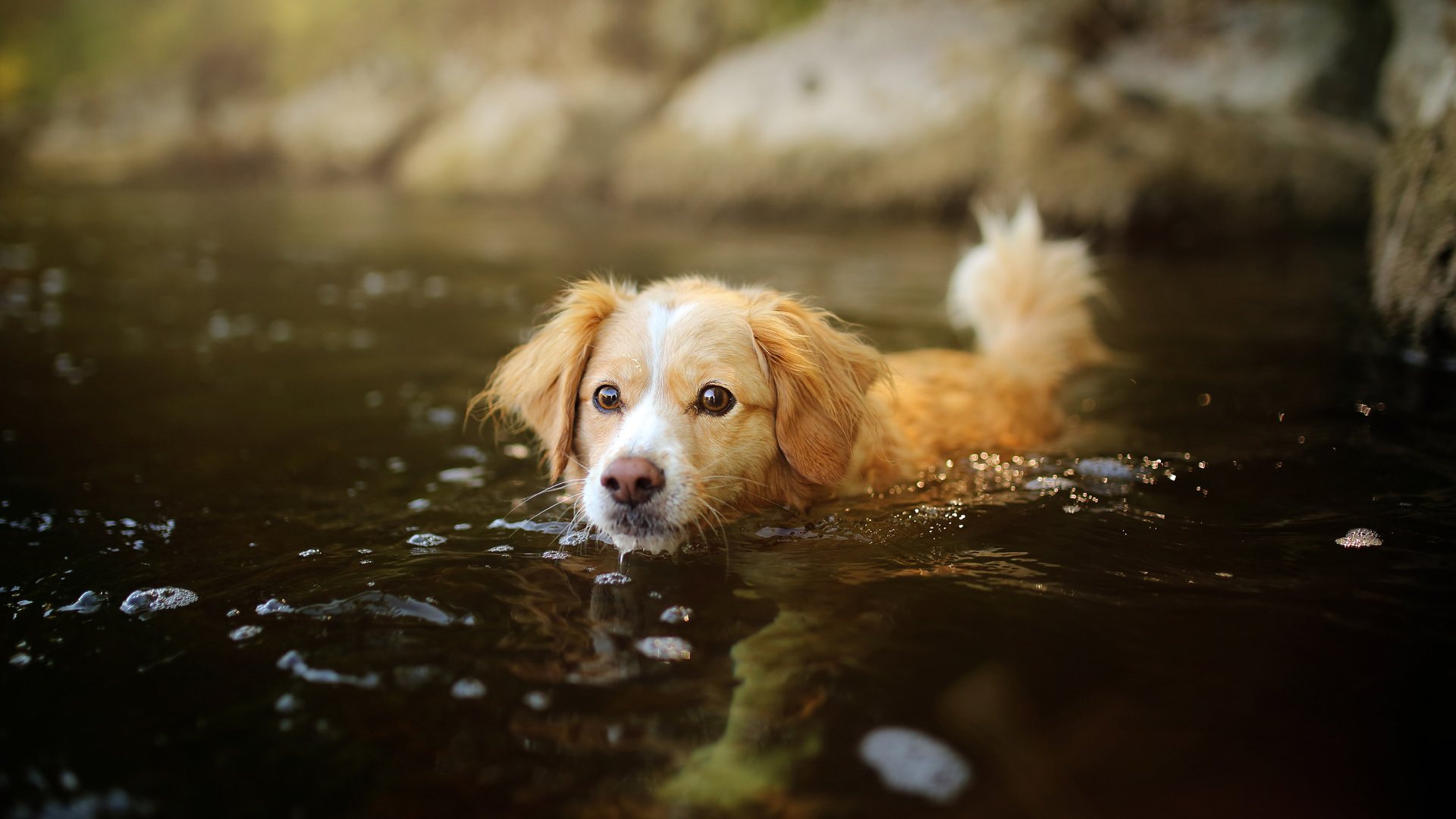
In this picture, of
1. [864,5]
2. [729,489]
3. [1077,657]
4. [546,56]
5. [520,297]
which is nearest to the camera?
[1077,657]

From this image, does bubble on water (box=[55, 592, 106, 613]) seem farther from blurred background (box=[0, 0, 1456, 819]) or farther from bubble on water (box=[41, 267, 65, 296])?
bubble on water (box=[41, 267, 65, 296])

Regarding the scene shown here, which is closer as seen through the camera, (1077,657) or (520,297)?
(1077,657)

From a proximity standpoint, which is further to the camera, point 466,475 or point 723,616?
point 466,475

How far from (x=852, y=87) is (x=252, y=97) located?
1520cm

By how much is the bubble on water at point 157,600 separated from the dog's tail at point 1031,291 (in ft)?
12.1

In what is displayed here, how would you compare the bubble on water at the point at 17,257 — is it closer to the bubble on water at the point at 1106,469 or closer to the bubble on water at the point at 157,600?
the bubble on water at the point at 157,600

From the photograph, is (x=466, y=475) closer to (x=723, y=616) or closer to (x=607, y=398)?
(x=607, y=398)

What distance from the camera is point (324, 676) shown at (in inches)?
90.6

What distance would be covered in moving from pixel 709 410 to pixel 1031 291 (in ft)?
8.10

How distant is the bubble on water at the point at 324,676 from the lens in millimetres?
2271

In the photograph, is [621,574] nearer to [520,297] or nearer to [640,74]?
[520,297]

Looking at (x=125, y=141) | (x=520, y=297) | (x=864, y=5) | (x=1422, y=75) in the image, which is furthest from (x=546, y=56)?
(x=1422, y=75)

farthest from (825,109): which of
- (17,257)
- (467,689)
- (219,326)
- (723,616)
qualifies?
(467,689)

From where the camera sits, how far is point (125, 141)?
19.9 meters
